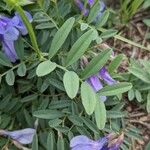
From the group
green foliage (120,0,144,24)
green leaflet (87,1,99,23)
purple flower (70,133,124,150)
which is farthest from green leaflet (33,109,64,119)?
green foliage (120,0,144,24)

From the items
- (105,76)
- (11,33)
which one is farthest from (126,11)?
(11,33)

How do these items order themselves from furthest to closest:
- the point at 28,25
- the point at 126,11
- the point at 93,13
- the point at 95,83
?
the point at 126,11 → the point at 93,13 → the point at 95,83 → the point at 28,25

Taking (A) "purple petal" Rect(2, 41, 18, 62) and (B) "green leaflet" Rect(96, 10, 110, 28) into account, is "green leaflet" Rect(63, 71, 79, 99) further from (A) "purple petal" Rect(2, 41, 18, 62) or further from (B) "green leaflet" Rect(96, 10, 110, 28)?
(B) "green leaflet" Rect(96, 10, 110, 28)

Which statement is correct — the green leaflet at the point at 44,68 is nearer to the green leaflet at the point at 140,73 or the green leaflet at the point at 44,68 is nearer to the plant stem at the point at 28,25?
the plant stem at the point at 28,25

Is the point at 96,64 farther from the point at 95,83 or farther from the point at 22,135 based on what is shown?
the point at 22,135

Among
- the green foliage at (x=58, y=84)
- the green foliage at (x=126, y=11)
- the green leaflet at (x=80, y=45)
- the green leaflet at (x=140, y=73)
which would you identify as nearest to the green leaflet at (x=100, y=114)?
the green foliage at (x=58, y=84)
